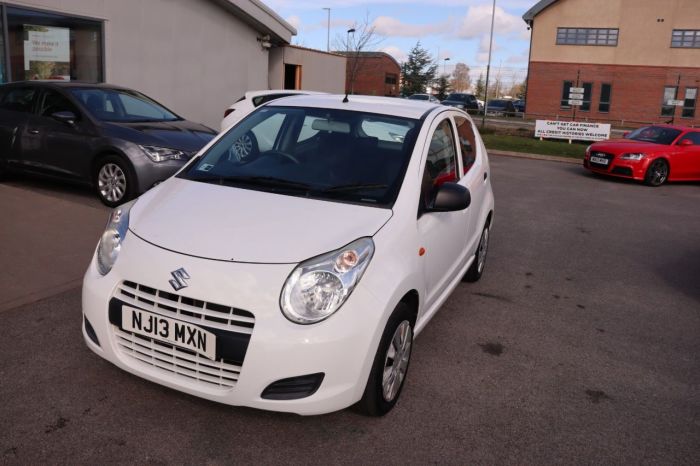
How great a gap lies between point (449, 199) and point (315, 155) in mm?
921

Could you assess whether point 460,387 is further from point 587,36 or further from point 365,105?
point 587,36

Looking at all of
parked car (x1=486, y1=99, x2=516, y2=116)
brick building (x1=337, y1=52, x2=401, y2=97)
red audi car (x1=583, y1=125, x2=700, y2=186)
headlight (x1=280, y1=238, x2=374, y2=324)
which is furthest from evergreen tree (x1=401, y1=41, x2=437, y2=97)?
headlight (x1=280, y1=238, x2=374, y2=324)

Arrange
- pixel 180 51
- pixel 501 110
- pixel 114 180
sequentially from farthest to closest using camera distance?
pixel 501 110, pixel 180 51, pixel 114 180

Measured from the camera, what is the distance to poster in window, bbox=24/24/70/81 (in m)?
11.7

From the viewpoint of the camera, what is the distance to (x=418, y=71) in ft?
231

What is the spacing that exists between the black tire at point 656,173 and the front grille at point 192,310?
13.2 metres

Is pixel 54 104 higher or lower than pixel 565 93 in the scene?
lower

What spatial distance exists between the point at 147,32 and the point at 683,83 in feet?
137

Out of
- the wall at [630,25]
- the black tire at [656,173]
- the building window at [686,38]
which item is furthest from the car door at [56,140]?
the building window at [686,38]

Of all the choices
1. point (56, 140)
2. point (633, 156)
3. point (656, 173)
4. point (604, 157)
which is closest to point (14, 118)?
point (56, 140)

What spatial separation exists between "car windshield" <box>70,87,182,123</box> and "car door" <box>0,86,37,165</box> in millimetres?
736

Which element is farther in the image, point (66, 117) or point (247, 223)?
point (66, 117)

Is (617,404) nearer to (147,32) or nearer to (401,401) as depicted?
(401,401)

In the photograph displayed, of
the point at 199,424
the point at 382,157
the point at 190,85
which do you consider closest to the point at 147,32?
the point at 190,85
